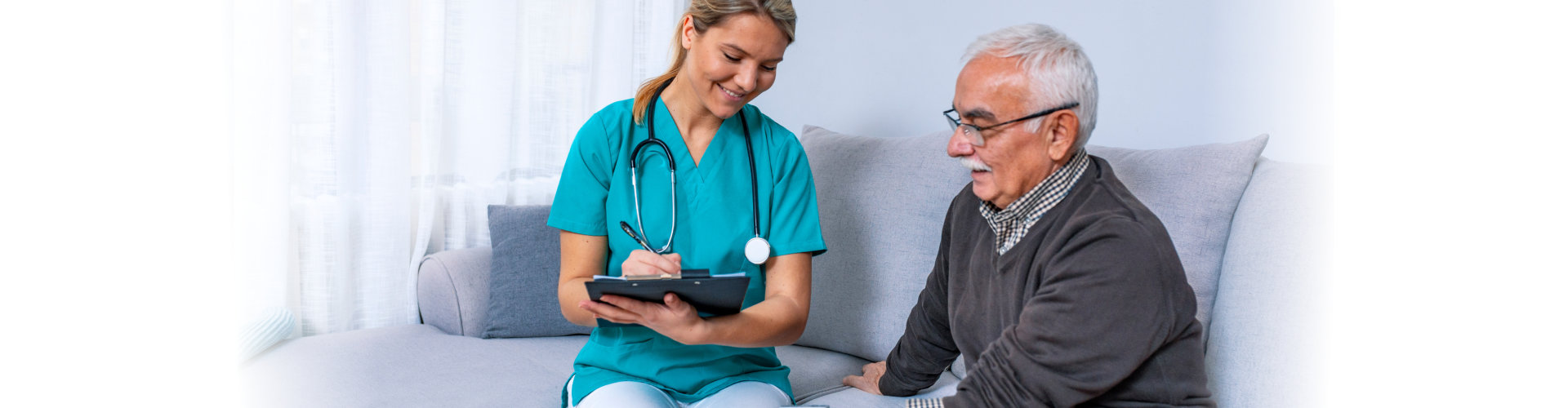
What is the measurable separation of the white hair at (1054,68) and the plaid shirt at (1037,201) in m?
0.04

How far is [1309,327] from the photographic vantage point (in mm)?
1242

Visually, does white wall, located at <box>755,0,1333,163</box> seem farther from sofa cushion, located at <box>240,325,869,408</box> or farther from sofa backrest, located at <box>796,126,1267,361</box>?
sofa cushion, located at <box>240,325,869,408</box>

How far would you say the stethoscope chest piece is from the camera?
1.37 m

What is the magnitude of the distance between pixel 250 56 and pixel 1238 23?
197cm

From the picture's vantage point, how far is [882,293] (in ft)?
5.88

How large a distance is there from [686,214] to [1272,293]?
0.89 m

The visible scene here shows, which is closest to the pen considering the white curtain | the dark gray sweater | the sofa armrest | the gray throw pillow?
the dark gray sweater

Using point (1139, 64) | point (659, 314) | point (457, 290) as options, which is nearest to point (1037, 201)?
point (659, 314)

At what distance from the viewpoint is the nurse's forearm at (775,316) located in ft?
4.04

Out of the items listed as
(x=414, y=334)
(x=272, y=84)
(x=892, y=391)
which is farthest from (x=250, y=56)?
(x=892, y=391)

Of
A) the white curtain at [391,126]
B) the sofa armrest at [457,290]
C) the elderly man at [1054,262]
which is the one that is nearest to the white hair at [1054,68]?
the elderly man at [1054,262]

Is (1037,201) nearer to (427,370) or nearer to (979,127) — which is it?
(979,127)

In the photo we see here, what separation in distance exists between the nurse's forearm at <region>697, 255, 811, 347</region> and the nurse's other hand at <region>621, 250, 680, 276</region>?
88 millimetres

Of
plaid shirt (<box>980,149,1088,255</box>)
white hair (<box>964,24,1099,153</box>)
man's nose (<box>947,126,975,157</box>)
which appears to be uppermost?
white hair (<box>964,24,1099,153</box>)
